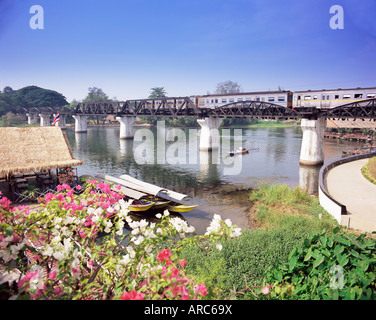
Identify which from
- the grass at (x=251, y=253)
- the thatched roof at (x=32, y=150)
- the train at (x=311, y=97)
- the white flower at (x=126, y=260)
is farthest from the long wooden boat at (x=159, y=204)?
the train at (x=311, y=97)

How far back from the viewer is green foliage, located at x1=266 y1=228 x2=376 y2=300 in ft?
16.3

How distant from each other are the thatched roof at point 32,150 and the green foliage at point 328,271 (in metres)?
19.2

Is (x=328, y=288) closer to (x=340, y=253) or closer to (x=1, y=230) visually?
(x=340, y=253)

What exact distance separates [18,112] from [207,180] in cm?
13621

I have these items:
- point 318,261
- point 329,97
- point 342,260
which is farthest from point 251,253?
point 329,97

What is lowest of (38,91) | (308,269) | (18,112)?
(308,269)

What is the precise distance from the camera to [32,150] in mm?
21156

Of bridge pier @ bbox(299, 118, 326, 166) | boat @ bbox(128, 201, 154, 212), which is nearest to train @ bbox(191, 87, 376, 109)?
bridge pier @ bbox(299, 118, 326, 166)

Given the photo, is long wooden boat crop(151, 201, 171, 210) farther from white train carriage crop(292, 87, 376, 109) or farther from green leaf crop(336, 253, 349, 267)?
white train carriage crop(292, 87, 376, 109)

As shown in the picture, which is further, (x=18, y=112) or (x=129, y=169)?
(x=18, y=112)

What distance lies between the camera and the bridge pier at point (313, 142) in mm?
40312

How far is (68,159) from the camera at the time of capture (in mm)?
21922
